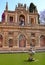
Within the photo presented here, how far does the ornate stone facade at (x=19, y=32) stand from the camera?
34.5 metres

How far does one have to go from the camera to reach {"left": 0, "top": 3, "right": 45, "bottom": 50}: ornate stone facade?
3450cm

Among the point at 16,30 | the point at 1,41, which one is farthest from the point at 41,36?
the point at 1,41

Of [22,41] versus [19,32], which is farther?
[22,41]

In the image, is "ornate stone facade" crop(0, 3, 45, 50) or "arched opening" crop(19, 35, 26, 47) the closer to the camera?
"ornate stone facade" crop(0, 3, 45, 50)

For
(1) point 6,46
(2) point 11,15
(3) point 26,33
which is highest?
(2) point 11,15

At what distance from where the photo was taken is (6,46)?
1345 inches

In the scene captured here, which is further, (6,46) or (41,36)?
(41,36)

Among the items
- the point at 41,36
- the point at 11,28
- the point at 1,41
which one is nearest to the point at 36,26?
the point at 41,36

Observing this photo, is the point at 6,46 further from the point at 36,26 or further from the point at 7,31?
the point at 36,26

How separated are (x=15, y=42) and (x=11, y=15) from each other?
5.74m

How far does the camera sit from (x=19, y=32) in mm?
35125

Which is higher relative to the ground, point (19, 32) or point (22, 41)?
point (19, 32)

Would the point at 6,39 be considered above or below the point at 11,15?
below

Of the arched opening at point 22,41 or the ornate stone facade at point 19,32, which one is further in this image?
the arched opening at point 22,41
